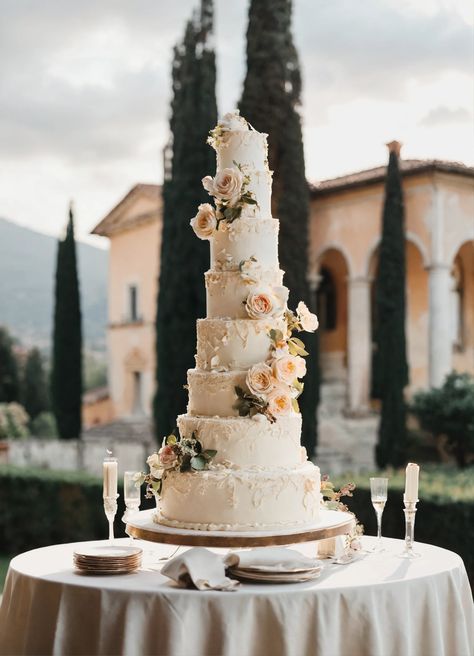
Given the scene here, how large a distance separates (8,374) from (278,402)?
87.6 feet

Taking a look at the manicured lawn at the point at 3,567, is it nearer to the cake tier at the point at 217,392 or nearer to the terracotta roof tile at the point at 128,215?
the cake tier at the point at 217,392

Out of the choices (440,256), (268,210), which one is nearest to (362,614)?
(268,210)

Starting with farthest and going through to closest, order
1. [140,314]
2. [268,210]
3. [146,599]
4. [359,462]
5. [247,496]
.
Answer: [140,314]
[359,462]
[268,210]
[247,496]
[146,599]

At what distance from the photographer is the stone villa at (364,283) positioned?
1702 cm

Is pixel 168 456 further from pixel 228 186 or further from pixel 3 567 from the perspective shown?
pixel 3 567

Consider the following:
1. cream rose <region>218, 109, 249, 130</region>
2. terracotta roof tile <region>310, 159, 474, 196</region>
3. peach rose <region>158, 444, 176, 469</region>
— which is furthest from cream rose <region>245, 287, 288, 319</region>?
terracotta roof tile <region>310, 159, 474, 196</region>

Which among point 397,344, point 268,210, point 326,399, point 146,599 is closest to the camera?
point 146,599

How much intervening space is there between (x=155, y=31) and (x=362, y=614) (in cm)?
1719

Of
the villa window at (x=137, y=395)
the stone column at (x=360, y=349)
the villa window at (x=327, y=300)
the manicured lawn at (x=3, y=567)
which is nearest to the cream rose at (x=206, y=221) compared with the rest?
the manicured lawn at (x=3, y=567)

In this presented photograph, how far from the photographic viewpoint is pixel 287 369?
16.5 ft

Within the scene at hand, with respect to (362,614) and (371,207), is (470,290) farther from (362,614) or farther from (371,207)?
(362,614)

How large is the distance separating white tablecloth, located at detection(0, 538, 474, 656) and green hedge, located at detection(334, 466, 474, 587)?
4.26 m

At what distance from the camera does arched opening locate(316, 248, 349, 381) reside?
2061 cm

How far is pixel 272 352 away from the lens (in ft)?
16.9
